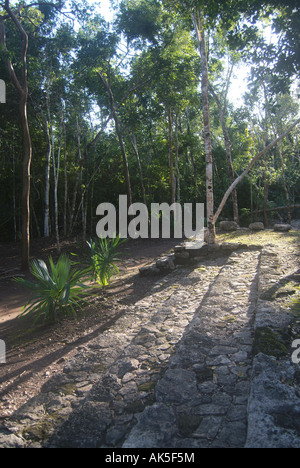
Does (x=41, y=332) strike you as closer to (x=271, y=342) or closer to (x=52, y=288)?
(x=52, y=288)

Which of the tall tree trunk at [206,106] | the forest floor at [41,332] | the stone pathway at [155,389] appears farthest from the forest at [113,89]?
the stone pathway at [155,389]

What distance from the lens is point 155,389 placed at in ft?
8.80

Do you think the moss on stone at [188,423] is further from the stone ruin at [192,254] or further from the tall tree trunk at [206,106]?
the tall tree trunk at [206,106]

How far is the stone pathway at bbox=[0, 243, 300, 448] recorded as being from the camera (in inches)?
85.7

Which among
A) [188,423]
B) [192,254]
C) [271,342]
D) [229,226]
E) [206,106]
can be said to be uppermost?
[206,106]

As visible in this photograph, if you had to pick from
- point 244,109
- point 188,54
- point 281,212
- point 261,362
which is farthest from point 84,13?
point 281,212

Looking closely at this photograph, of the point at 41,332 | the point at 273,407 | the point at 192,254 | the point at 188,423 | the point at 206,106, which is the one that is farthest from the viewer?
the point at 206,106

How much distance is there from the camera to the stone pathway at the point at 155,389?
2178 millimetres

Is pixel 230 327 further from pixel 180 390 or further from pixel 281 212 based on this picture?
pixel 281 212

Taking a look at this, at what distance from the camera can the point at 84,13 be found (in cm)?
943

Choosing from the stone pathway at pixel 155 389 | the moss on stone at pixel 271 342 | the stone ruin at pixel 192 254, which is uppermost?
the stone ruin at pixel 192 254

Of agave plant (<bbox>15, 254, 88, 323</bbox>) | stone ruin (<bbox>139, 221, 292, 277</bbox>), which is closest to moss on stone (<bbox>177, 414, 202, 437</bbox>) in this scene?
agave plant (<bbox>15, 254, 88, 323</bbox>)

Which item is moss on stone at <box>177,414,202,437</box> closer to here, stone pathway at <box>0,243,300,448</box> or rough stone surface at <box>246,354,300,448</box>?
stone pathway at <box>0,243,300,448</box>

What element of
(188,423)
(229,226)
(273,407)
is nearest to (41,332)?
(188,423)
